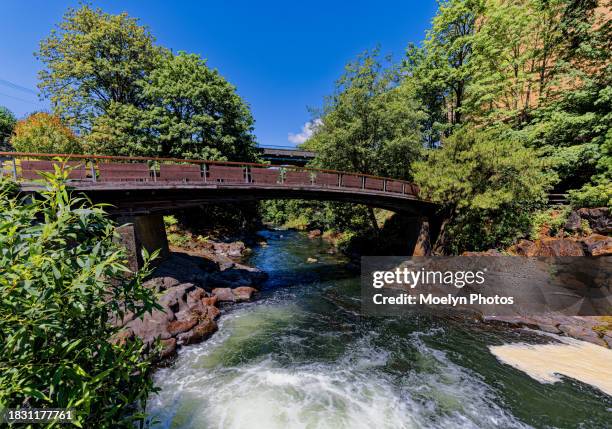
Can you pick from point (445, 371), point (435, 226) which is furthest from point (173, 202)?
point (435, 226)

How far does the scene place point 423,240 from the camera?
18109mm

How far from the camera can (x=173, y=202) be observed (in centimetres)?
1274

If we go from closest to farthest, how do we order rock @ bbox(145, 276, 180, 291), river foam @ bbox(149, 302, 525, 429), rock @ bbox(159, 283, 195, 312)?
river foam @ bbox(149, 302, 525, 429) < rock @ bbox(159, 283, 195, 312) < rock @ bbox(145, 276, 180, 291)

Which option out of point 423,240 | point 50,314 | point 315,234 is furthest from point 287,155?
point 50,314

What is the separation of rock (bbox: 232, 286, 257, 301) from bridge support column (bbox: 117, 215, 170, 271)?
4.29 metres

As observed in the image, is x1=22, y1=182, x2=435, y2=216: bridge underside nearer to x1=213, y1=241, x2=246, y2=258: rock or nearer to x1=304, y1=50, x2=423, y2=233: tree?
x1=304, y1=50, x2=423, y2=233: tree

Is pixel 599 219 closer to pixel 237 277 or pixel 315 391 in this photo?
pixel 315 391

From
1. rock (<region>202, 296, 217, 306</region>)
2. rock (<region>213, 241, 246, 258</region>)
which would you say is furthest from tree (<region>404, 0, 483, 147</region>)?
rock (<region>202, 296, 217, 306</region>)

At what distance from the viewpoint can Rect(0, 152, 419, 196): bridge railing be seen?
9.01m

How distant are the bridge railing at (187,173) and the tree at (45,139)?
9851mm

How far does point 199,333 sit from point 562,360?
12.4 m

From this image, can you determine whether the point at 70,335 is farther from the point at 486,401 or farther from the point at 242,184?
the point at 242,184

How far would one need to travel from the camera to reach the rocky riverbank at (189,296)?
8.68 m

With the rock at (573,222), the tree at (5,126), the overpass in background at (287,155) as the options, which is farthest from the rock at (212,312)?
the tree at (5,126)
